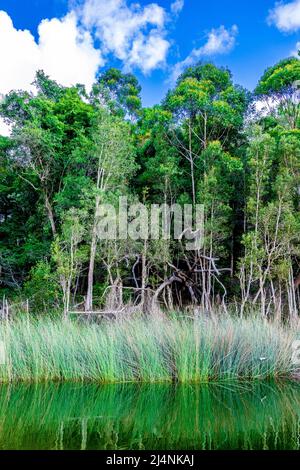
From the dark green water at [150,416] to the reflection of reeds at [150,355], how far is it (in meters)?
0.25

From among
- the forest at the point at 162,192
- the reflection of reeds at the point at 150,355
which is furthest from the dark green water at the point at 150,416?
the forest at the point at 162,192

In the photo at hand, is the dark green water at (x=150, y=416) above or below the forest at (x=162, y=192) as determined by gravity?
below

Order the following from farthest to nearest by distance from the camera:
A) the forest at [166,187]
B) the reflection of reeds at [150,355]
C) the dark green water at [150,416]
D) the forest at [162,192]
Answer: the forest at [166,187], the forest at [162,192], the reflection of reeds at [150,355], the dark green water at [150,416]

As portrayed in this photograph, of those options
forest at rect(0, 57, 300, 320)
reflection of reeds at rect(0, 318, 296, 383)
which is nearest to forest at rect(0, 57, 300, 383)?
forest at rect(0, 57, 300, 320)

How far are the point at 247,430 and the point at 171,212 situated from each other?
27.0 ft

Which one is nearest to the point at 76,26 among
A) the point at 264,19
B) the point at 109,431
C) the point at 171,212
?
the point at 264,19

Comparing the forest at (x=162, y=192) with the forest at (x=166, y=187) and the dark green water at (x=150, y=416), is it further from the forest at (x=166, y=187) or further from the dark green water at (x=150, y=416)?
the dark green water at (x=150, y=416)

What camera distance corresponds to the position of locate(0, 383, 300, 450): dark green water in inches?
122

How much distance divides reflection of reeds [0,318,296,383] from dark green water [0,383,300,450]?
9.8 inches

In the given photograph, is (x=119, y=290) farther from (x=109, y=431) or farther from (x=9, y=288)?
(x=109, y=431)

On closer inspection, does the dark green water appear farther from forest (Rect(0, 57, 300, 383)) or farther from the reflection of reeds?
forest (Rect(0, 57, 300, 383))

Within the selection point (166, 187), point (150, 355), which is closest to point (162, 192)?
point (166, 187)

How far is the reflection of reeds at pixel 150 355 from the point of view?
5188 millimetres
